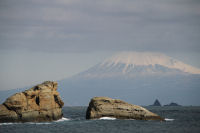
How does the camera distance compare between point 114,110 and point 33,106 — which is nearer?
point 33,106

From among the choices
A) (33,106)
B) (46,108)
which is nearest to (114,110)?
(46,108)

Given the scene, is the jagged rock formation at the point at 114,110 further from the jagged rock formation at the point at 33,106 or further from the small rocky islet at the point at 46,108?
the jagged rock formation at the point at 33,106

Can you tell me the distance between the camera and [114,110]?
10438 cm

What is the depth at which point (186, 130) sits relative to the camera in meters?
83.1

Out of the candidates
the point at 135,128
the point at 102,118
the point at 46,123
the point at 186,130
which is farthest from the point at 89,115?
the point at 186,130

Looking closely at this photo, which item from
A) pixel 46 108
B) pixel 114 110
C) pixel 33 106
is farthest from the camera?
pixel 114 110

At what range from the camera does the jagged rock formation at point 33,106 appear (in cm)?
9438

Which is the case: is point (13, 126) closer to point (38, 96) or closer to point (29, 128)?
point (29, 128)

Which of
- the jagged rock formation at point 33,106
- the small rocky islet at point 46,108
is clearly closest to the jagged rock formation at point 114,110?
the small rocky islet at point 46,108

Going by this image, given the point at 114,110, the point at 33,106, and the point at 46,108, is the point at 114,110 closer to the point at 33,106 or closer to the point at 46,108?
the point at 46,108

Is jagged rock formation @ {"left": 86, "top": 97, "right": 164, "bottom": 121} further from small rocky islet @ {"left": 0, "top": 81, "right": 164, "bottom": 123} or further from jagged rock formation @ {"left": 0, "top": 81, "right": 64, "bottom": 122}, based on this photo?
jagged rock formation @ {"left": 0, "top": 81, "right": 64, "bottom": 122}

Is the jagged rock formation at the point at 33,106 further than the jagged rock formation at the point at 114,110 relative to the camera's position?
No

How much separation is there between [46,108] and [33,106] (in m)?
3.08

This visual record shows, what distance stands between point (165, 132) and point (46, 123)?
27742 mm
